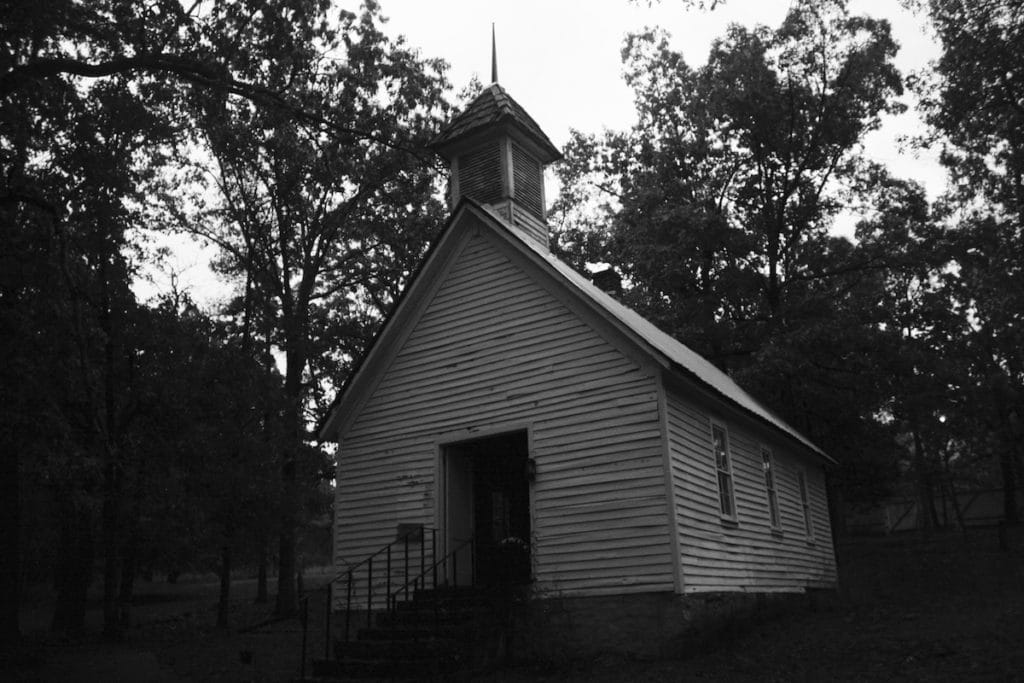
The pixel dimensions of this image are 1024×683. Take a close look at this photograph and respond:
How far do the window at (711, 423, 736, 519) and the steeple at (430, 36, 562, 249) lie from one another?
17.4 ft

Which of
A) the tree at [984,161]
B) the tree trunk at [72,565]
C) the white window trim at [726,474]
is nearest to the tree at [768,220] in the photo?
the tree at [984,161]

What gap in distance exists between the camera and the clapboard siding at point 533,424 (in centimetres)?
1223

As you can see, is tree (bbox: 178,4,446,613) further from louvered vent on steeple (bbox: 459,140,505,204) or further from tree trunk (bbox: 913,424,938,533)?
tree trunk (bbox: 913,424,938,533)

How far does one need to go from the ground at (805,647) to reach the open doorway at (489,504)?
2.73 metres

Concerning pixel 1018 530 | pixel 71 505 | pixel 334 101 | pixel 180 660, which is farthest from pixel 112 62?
pixel 1018 530

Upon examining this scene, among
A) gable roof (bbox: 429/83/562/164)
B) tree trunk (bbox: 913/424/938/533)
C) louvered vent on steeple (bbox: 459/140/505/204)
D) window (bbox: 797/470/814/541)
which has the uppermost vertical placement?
gable roof (bbox: 429/83/562/164)

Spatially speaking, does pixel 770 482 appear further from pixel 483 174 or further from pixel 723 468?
pixel 483 174

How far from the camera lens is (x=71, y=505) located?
61.4 ft

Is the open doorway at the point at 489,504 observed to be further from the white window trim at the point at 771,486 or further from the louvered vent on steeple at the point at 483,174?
the white window trim at the point at 771,486

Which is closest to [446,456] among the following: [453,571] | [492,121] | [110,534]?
[453,571]

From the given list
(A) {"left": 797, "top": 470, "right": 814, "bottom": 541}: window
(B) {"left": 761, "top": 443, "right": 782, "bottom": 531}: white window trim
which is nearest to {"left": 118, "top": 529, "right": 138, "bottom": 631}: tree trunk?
(B) {"left": 761, "top": 443, "right": 782, "bottom": 531}: white window trim

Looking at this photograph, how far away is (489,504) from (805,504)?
30.9 ft

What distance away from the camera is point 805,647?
40.5 ft

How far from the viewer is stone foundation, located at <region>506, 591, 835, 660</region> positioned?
37.6 ft
